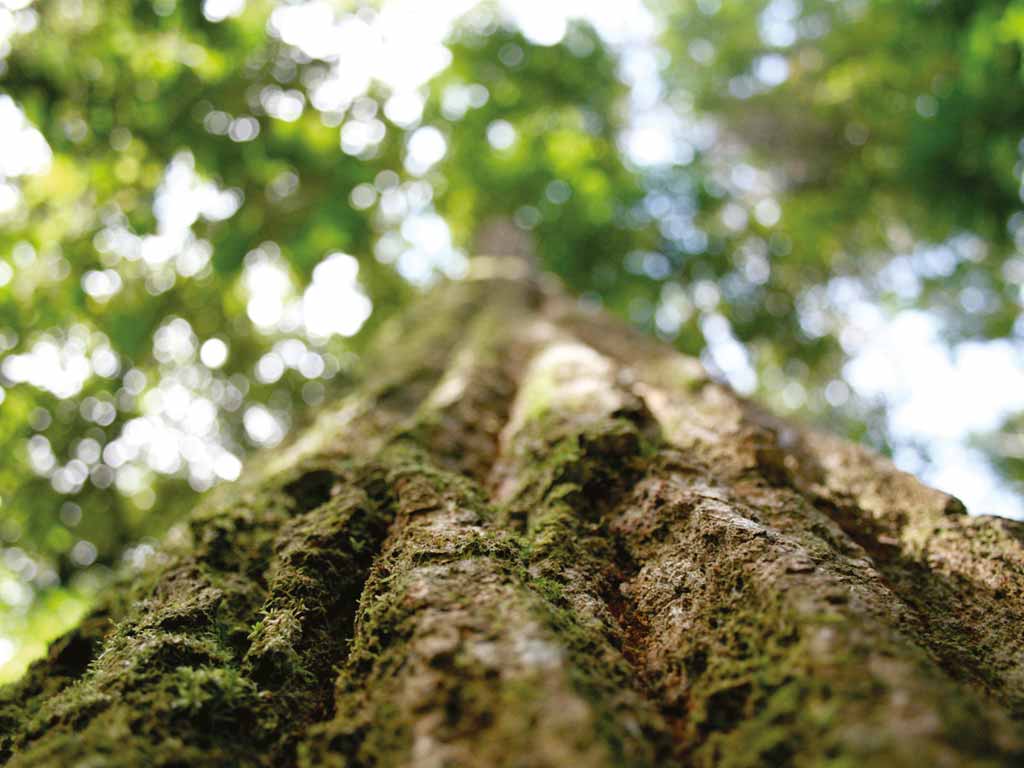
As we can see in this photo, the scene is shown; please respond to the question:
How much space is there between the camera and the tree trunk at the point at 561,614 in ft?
4.15

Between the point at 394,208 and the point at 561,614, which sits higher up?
the point at 394,208

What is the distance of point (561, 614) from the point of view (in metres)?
1.69

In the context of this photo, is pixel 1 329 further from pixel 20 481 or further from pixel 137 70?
pixel 137 70

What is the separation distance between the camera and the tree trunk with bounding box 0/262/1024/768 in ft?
4.15

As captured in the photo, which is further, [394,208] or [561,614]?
[394,208]

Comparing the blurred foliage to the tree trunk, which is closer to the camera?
the tree trunk

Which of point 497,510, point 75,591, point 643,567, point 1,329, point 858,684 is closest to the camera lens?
point 858,684

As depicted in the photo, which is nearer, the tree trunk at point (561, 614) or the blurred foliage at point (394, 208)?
the tree trunk at point (561, 614)

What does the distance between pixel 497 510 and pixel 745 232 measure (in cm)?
823

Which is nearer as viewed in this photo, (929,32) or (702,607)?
(702,607)

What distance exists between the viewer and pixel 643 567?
1983 mm

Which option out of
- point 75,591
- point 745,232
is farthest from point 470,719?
point 745,232

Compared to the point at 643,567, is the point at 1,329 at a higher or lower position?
lower

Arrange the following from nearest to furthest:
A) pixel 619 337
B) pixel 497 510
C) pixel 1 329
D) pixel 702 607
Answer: pixel 702 607 → pixel 497 510 → pixel 619 337 → pixel 1 329
